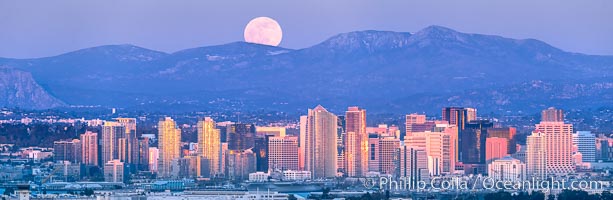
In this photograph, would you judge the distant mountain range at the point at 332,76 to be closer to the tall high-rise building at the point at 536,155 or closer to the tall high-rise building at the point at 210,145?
the tall high-rise building at the point at 210,145

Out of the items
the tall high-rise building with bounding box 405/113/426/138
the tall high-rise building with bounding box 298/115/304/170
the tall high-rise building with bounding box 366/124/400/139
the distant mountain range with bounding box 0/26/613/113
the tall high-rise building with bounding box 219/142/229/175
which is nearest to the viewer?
the tall high-rise building with bounding box 219/142/229/175

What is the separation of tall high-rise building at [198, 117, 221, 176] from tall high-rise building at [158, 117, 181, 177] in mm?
683

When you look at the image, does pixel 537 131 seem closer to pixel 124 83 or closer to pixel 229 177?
pixel 229 177

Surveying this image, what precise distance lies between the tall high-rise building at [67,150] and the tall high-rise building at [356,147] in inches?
309

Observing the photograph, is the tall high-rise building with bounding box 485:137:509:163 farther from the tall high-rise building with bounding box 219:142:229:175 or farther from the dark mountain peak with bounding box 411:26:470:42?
the dark mountain peak with bounding box 411:26:470:42

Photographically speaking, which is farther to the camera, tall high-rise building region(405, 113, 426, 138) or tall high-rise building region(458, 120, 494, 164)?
tall high-rise building region(405, 113, 426, 138)

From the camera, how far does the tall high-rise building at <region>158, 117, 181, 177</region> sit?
70562 mm

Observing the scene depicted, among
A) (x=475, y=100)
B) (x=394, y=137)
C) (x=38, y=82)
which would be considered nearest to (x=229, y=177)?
(x=394, y=137)

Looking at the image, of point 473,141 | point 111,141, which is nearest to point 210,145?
point 111,141

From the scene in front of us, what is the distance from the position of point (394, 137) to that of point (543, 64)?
42266 mm

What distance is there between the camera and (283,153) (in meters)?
74.1

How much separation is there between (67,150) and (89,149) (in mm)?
819

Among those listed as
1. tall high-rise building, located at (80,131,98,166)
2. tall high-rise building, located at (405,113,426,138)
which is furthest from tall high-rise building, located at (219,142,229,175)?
tall high-rise building, located at (405,113,426,138)

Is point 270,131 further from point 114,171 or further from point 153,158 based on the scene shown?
point 114,171
